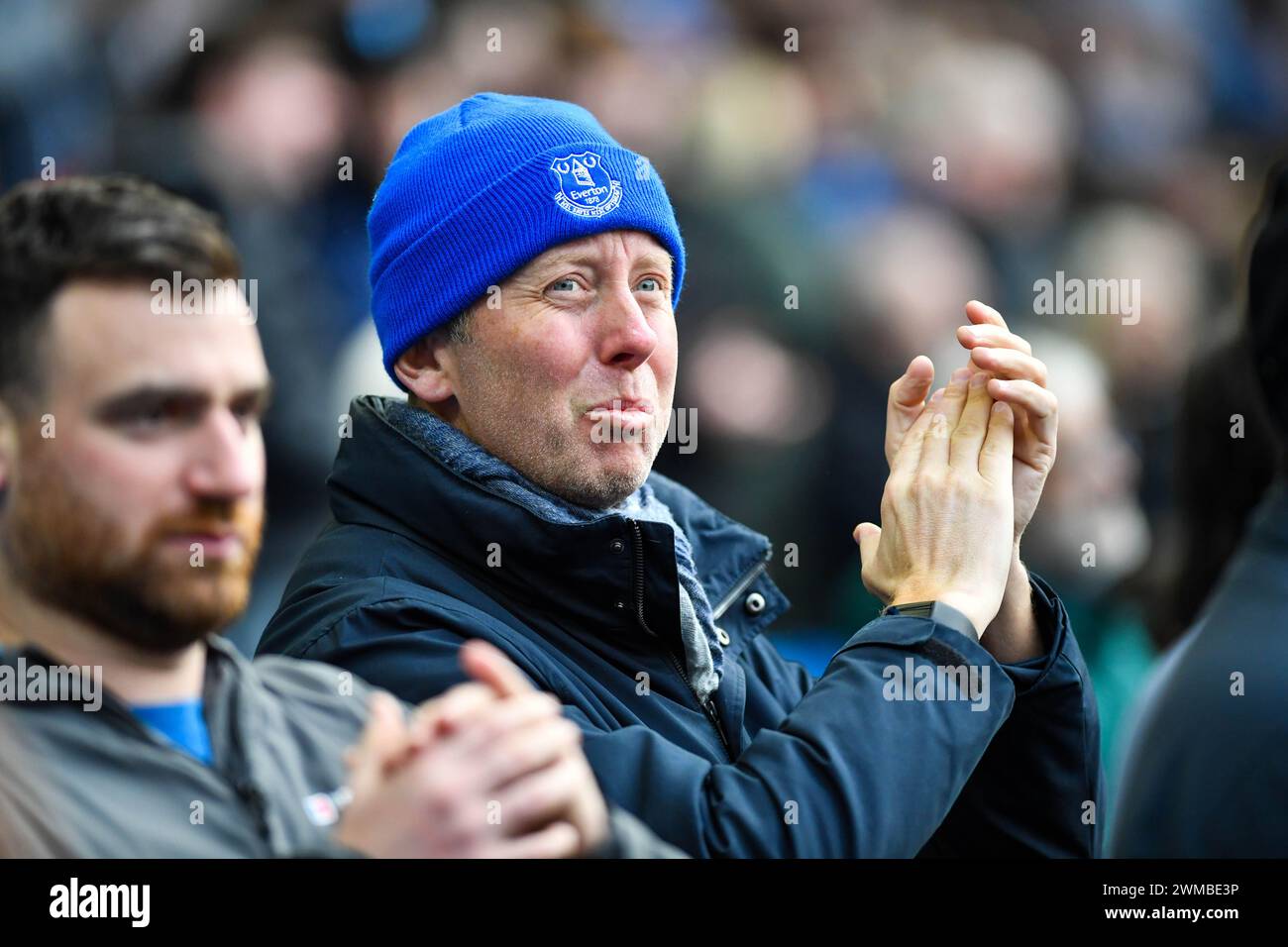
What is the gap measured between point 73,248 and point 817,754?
A: 887mm

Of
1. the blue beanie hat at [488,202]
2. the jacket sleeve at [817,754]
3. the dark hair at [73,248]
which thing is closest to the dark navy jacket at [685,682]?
the jacket sleeve at [817,754]

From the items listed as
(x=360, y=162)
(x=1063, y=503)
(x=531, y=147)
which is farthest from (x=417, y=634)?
(x=1063, y=503)

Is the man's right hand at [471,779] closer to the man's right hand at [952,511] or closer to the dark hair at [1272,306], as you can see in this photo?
the man's right hand at [952,511]

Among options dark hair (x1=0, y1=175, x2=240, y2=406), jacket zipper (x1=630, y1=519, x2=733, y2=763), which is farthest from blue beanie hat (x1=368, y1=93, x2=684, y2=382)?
dark hair (x1=0, y1=175, x2=240, y2=406)

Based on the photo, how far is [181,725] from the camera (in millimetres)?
1438

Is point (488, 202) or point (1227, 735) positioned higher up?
point (488, 202)

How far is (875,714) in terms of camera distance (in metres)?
1.72

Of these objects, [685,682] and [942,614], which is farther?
[685,682]

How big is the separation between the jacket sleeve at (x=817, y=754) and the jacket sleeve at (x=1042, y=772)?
243mm

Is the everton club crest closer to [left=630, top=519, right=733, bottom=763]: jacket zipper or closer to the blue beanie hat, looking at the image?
the blue beanie hat

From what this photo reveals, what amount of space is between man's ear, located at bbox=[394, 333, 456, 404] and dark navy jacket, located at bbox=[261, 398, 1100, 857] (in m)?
0.08

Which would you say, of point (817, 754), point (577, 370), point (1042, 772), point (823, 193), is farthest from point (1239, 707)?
point (823, 193)

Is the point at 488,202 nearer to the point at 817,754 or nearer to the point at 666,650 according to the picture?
the point at 666,650
